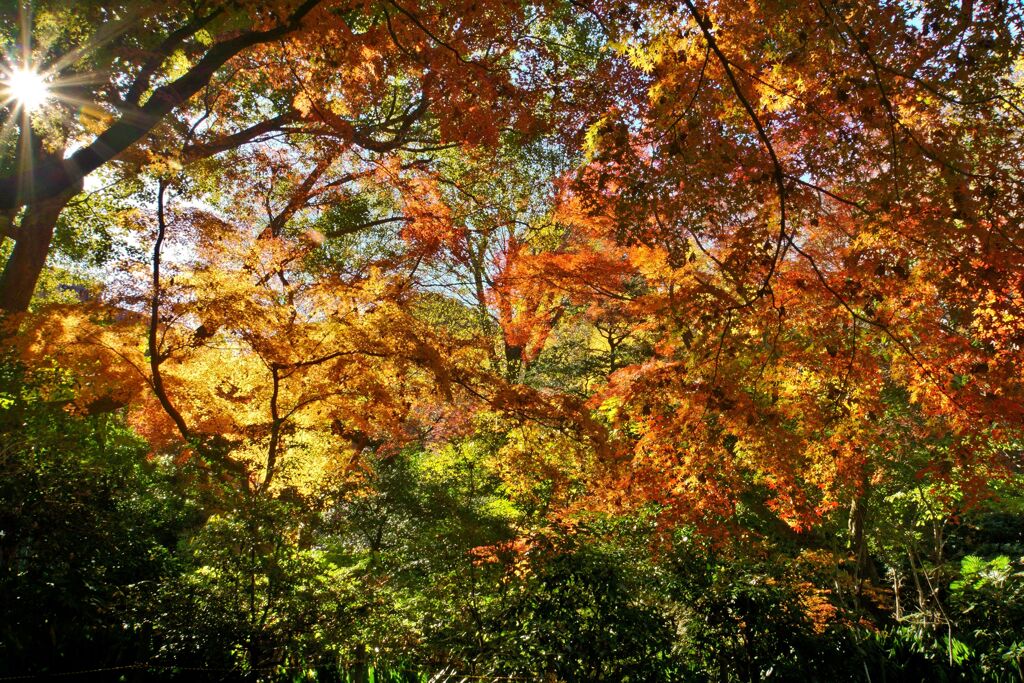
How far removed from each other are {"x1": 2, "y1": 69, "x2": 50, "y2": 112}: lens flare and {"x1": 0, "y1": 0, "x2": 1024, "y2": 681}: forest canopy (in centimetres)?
4

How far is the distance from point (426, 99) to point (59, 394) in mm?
5826

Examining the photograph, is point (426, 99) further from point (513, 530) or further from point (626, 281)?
point (513, 530)

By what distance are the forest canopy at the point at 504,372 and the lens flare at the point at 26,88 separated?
0.13ft

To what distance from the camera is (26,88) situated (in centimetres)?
550

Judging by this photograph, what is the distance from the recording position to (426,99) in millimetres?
8258

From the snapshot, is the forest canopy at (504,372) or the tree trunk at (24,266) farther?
the tree trunk at (24,266)

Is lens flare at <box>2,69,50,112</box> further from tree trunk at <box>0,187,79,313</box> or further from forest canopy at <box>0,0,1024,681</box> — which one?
tree trunk at <box>0,187,79,313</box>

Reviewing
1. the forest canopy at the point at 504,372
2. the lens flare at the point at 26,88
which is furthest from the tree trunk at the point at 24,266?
the lens flare at the point at 26,88

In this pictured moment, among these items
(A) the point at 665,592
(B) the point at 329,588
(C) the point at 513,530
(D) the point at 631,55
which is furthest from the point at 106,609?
(D) the point at 631,55

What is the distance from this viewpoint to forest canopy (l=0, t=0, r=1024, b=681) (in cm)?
373

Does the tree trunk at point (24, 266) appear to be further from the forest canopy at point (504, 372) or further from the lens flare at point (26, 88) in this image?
the lens flare at point (26, 88)

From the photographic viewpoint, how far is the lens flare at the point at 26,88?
5.20 metres

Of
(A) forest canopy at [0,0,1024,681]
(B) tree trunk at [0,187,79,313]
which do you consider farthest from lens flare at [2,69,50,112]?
(B) tree trunk at [0,187,79,313]

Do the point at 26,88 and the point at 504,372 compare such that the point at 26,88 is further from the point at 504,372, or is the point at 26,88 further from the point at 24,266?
the point at 504,372
